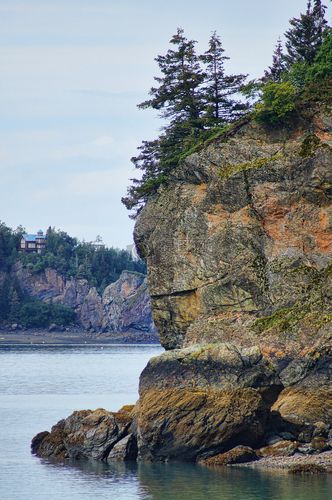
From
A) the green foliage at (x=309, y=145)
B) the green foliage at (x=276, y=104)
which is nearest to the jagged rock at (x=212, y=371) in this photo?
the green foliage at (x=309, y=145)

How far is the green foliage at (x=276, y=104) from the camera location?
66938 mm

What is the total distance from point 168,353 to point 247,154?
1664cm

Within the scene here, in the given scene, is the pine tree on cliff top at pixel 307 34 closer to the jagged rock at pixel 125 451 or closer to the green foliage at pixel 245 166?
the green foliage at pixel 245 166

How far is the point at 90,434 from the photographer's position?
181ft

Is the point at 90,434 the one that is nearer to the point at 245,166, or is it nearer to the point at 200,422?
the point at 200,422

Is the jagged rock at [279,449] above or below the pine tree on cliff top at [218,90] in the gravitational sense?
below

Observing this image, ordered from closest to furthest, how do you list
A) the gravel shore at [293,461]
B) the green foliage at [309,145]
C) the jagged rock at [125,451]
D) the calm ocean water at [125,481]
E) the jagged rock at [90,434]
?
the calm ocean water at [125,481]
the gravel shore at [293,461]
the jagged rock at [125,451]
the jagged rock at [90,434]
the green foliage at [309,145]

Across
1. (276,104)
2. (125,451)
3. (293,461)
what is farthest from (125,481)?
(276,104)

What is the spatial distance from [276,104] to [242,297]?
11864mm

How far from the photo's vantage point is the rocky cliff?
52156 mm

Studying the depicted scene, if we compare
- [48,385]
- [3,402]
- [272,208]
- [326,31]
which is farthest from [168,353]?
[48,385]

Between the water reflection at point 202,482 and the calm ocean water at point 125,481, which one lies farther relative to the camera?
the calm ocean water at point 125,481

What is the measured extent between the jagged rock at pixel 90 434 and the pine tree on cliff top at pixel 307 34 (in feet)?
106

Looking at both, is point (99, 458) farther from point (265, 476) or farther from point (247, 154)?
point (247, 154)
